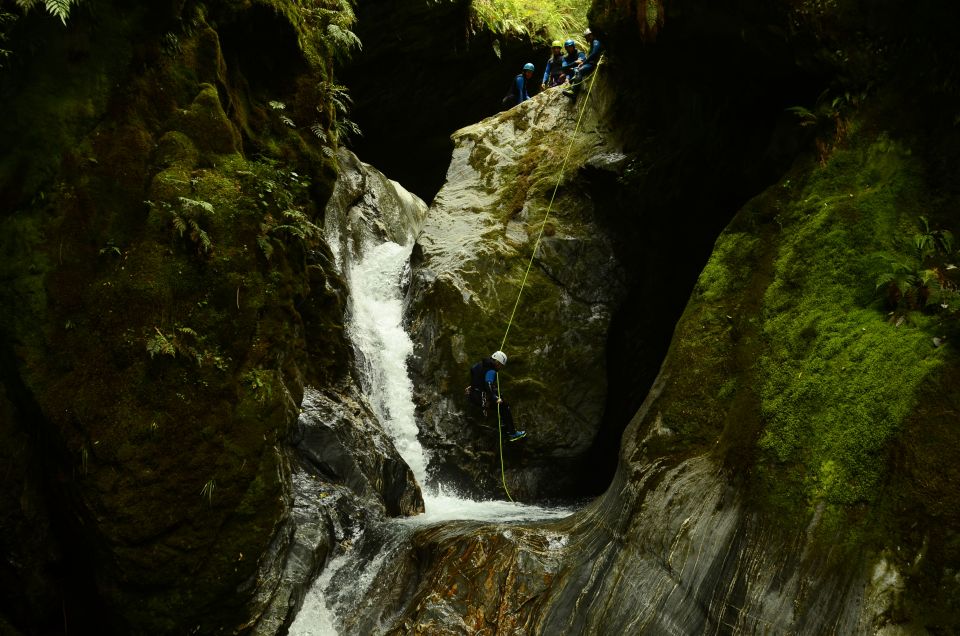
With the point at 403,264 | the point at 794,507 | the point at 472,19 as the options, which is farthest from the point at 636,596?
the point at 472,19

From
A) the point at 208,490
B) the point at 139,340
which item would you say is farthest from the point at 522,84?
the point at 208,490

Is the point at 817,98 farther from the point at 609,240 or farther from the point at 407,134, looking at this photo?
the point at 407,134

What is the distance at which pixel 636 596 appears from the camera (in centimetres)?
556

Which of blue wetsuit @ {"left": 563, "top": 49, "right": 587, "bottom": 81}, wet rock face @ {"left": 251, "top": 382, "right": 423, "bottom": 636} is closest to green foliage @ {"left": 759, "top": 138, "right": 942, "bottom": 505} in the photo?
wet rock face @ {"left": 251, "top": 382, "right": 423, "bottom": 636}

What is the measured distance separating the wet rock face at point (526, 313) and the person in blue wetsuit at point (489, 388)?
363 mm

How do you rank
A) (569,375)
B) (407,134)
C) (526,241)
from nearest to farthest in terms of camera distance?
(569,375) < (526,241) < (407,134)

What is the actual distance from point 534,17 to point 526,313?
37.9 feet

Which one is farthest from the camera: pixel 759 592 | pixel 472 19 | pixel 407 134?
pixel 407 134

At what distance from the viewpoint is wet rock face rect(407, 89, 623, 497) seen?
1203cm

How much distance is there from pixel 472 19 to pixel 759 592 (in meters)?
16.9

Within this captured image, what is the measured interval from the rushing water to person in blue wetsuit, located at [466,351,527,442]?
1389 mm

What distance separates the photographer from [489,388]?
454 inches

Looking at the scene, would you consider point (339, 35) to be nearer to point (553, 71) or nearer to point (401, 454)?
point (401, 454)

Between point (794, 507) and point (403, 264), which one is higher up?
point (403, 264)
